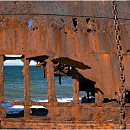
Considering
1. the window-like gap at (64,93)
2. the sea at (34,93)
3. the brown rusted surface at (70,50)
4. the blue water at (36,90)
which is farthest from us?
the blue water at (36,90)

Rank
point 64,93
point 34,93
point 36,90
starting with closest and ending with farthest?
1. point 64,93
2. point 34,93
3. point 36,90

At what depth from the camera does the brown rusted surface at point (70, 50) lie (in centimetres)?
468

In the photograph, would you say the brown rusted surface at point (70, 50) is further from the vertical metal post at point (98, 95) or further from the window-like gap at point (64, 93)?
the window-like gap at point (64, 93)

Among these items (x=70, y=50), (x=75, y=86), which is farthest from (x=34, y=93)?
(x=70, y=50)

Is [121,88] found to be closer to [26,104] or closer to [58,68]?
[26,104]

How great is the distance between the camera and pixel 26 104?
4.65m

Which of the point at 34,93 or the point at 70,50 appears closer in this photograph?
the point at 70,50

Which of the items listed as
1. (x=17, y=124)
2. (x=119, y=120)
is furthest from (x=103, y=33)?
(x=17, y=124)

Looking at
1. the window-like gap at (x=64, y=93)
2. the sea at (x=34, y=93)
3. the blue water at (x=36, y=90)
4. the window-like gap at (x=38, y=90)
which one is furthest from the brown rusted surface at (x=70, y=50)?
the blue water at (x=36, y=90)

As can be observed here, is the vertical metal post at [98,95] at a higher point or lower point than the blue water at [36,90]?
higher

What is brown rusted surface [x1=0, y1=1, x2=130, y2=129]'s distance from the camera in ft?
15.3

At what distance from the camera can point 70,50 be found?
15.9 ft

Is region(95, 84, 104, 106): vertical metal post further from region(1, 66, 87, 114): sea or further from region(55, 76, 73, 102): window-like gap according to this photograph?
region(55, 76, 73, 102): window-like gap

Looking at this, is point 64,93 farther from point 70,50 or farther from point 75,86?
point 70,50
